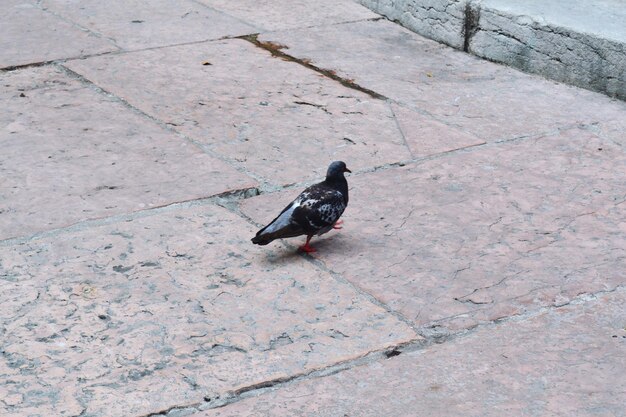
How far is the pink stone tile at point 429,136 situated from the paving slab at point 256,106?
2.2 inches

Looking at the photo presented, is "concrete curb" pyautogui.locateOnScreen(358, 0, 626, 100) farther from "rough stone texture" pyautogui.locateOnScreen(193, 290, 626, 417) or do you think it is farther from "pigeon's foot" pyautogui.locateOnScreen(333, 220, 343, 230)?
"rough stone texture" pyautogui.locateOnScreen(193, 290, 626, 417)

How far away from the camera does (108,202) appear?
385 cm

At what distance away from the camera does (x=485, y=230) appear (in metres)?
3.66

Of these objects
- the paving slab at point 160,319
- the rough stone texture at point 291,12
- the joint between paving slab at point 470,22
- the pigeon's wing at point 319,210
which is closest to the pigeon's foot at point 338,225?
the pigeon's wing at point 319,210

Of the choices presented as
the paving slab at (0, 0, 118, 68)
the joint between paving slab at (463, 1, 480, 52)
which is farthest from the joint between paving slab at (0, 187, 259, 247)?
the joint between paving slab at (463, 1, 480, 52)

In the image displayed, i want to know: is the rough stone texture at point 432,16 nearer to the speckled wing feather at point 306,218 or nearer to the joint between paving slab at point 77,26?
the joint between paving slab at point 77,26

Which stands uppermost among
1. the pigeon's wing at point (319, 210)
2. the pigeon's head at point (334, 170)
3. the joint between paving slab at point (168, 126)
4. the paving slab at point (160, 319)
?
the pigeon's head at point (334, 170)

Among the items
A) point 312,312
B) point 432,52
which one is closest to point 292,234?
point 312,312

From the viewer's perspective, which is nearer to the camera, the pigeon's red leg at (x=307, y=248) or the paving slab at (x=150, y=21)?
the pigeon's red leg at (x=307, y=248)

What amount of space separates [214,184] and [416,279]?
107cm

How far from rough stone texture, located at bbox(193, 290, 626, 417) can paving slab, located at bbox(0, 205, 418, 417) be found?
114mm

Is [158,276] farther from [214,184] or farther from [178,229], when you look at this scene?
[214,184]

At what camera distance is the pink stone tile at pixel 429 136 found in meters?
4.41

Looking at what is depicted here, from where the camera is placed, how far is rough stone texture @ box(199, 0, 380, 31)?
6.27 m
